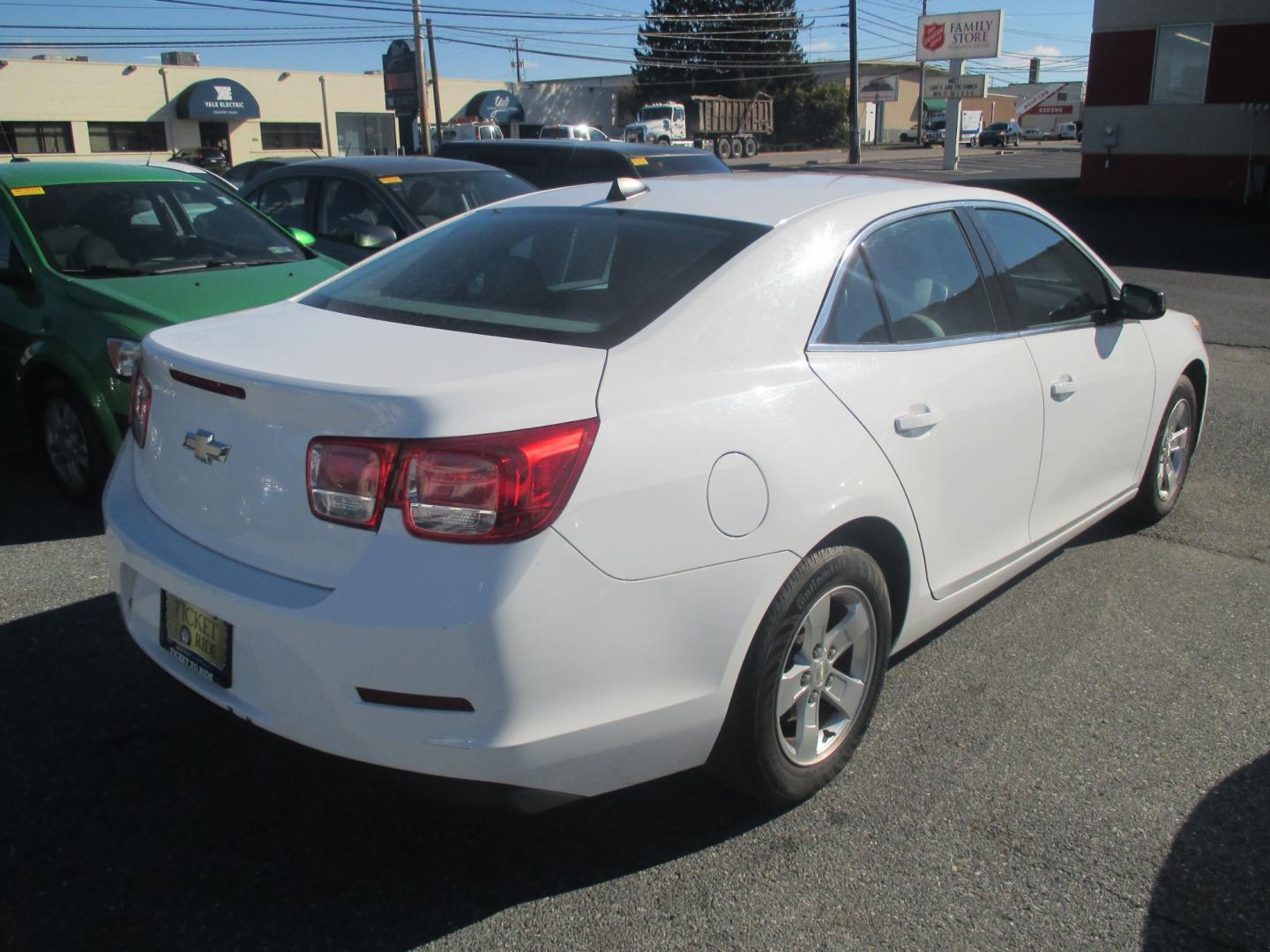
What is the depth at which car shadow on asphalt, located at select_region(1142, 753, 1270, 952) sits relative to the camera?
248 cm

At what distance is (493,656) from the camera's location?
2164mm

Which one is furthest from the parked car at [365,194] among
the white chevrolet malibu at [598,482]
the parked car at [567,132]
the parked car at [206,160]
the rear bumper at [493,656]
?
the parked car at [567,132]

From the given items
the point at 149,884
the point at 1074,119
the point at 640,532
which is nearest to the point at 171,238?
the point at 149,884

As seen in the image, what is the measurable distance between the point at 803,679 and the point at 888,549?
48 cm

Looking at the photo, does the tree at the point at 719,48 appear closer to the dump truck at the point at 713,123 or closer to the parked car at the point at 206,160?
the dump truck at the point at 713,123

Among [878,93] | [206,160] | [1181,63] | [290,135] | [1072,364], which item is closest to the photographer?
[1072,364]

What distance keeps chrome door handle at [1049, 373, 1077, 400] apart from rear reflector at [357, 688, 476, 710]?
7.91ft

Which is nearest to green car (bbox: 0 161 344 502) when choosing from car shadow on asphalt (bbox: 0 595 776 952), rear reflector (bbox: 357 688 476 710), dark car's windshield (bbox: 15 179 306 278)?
dark car's windshield (bbox: 15 179 306 278)

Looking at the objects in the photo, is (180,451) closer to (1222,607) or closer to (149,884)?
(149,884)

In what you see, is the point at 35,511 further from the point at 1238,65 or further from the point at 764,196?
the point at 1238,65

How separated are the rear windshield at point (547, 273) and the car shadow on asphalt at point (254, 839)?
1132mm

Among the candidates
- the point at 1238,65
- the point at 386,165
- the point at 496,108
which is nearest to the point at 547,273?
the point at 386,165

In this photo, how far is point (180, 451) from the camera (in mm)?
2654

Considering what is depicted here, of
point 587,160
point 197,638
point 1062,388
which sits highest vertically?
point 587,160
